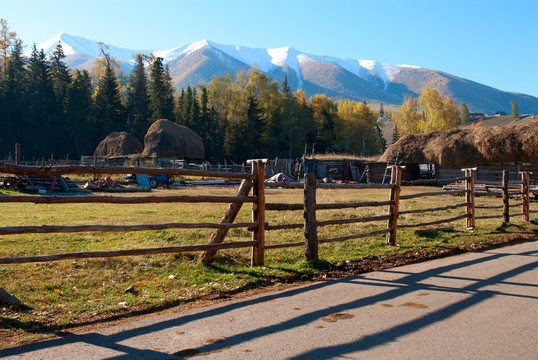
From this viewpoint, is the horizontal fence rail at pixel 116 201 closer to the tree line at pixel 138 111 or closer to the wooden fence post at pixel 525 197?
the wooden fence post at pixel 525 197

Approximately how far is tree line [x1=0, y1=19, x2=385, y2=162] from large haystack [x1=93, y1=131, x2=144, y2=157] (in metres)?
9.34

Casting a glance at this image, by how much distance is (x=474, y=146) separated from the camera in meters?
30.6

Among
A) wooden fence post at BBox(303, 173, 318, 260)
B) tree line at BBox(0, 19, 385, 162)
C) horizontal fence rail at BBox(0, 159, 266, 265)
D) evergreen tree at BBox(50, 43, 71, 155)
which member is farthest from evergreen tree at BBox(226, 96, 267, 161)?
horizontal fence rail at BBox(0, 159, 266, 265)

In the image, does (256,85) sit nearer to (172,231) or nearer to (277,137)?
(277,137)

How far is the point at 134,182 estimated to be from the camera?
28.3 m

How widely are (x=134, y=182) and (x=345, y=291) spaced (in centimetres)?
2487

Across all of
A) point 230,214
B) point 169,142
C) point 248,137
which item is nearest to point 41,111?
point 169,142

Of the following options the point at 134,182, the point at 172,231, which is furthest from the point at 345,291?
the point at 134,182

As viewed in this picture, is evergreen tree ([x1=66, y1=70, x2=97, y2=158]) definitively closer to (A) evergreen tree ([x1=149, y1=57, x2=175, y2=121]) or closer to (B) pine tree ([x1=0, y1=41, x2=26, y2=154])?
(B) pine tree ([x1=0, y1=41, x2=26, y2=154])

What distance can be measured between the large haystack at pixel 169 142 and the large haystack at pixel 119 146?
2108mm

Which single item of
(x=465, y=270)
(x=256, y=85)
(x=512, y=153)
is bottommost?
(x=465, y=270)

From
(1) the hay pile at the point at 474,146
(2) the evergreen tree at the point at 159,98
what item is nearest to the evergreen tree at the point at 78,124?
(2) the evergreen tree at the point at 159,98

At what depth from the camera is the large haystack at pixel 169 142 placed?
1795 inches

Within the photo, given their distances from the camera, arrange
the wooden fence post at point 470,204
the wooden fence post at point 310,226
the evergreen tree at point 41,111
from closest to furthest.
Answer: the wooden fence post at point 310,226, the wooden fence post at point 470,204, the evergreen tree at point 41,111
